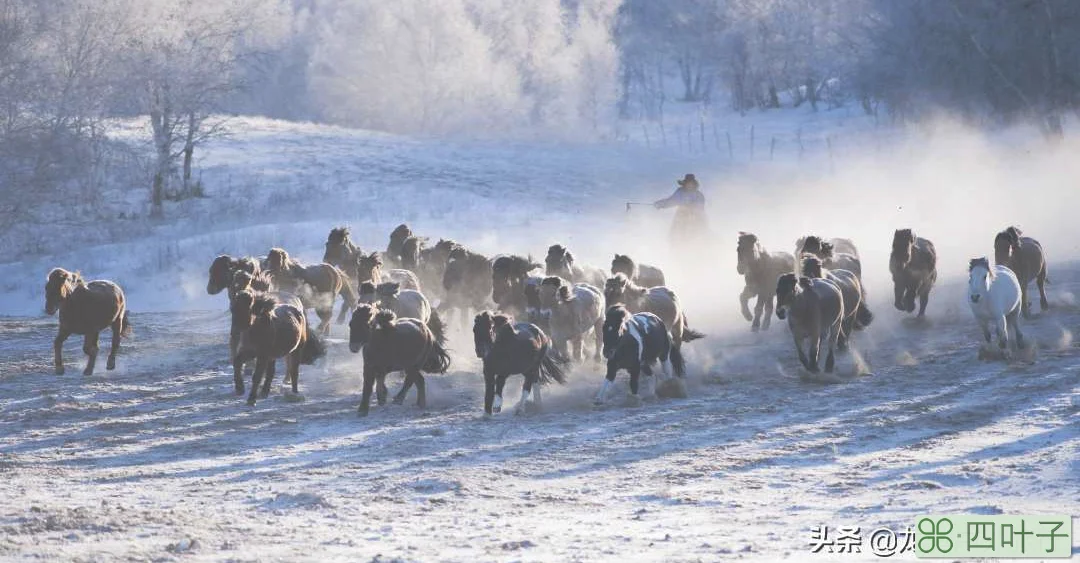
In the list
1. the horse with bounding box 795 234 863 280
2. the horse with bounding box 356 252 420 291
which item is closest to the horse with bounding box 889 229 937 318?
the horse with bounding box 795 234 863 280

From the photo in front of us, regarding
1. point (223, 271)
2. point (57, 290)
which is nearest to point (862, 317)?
point (223, 271)

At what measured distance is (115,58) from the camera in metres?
47.3

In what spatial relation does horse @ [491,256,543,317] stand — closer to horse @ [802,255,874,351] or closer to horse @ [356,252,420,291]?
horse @ [356,252,420,291]

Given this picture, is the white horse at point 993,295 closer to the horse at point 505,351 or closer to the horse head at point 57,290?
the horse at point 505,351

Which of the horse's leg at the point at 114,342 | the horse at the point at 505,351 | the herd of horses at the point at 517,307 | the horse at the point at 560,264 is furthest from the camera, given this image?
the horse at the point at 560,264

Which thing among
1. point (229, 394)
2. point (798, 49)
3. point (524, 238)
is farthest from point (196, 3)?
point (798, 49)

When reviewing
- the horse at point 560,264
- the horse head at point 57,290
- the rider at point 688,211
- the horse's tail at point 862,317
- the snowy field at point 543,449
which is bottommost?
the snowy field at point 543,449

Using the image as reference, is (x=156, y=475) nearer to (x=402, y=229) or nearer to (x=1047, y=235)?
(x=402, y=229)

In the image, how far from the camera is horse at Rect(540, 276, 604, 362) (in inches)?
722

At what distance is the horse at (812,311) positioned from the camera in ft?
58.6

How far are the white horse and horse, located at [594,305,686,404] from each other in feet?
14.9

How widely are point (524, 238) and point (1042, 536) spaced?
30.6 meters

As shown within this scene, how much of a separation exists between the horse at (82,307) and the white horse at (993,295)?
11943 mm

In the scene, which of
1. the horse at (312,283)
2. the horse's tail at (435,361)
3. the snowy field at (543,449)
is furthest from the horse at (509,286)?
the horse at (312,283)
